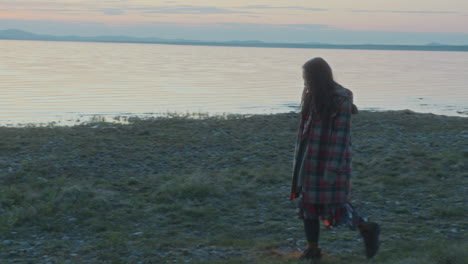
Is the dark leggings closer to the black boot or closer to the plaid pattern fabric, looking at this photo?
the plaid pattern fabric

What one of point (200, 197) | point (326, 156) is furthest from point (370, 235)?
point (200, 197)

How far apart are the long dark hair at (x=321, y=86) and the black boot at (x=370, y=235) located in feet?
3.85

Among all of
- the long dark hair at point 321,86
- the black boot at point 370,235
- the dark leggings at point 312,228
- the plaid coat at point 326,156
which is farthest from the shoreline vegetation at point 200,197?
the long dark hair at point 321,86

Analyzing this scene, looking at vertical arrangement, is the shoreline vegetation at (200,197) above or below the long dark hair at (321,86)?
below

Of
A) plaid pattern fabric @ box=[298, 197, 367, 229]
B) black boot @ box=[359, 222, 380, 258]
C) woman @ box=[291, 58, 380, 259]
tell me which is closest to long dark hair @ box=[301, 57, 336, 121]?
woman @ box=[291, 58, 380, 259]

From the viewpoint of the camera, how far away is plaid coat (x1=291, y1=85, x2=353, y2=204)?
513 cm

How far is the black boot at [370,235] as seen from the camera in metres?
5.47

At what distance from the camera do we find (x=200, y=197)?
332 inches

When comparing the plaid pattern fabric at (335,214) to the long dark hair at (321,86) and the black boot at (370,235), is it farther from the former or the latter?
the long dark hair at (321,86)

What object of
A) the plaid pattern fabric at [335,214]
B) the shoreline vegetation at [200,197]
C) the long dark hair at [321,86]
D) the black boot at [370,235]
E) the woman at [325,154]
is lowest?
the shoreline vegetation at [200,197]

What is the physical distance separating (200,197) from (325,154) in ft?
11.6

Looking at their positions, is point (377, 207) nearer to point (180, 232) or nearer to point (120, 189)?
point (180, 232)

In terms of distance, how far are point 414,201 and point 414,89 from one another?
30.1 m

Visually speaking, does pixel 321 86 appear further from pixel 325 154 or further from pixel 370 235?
pixel 370 235
